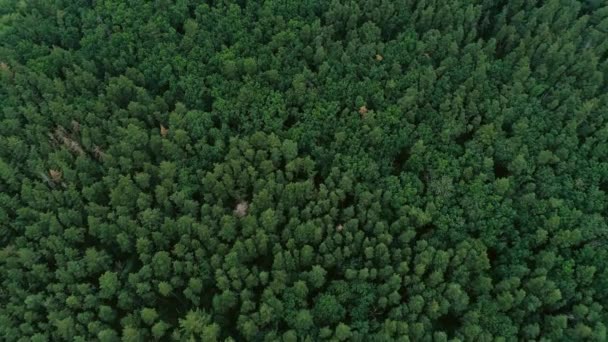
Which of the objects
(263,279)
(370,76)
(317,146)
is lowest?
(263,279)

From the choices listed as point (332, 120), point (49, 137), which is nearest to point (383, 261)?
point (332, 120)

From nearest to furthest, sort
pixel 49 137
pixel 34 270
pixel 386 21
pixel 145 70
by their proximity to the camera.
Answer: pixel 34 270 → pixel 49 137 → pixel 145 70 → pixel 386 21

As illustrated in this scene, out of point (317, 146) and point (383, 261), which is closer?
point (383, 261)

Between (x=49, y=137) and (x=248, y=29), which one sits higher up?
(x=248, y=29)

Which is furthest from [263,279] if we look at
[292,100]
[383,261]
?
[292,100]

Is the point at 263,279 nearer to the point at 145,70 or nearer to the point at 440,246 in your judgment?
the point at 440,246

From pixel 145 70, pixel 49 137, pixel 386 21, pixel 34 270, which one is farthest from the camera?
pixel 386 21
